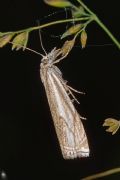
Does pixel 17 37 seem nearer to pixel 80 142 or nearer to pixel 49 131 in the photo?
pixel 80 142

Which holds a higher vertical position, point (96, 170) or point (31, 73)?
point (31, 73)

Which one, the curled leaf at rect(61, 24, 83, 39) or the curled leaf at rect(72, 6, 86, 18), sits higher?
the curled leaf at rect(72, 6, 86, 18)

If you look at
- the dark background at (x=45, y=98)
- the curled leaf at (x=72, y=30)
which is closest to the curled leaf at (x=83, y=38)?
the curled leaf at (x=72, y=30)

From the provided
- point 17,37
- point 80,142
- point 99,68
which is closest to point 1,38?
point 17,37

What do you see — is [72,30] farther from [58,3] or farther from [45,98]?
[45,98]

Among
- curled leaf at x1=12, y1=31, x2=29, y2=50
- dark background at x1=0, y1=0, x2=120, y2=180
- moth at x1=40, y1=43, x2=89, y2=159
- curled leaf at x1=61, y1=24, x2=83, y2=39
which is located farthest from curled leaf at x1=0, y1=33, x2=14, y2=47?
dark background at x1=0, y1=0, x2=120, y2=180

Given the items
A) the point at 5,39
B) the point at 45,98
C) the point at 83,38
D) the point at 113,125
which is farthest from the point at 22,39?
the point at 45,98

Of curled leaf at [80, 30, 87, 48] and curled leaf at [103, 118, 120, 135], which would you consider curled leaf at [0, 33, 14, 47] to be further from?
curled leaf at [103, 118, 120, 135]
